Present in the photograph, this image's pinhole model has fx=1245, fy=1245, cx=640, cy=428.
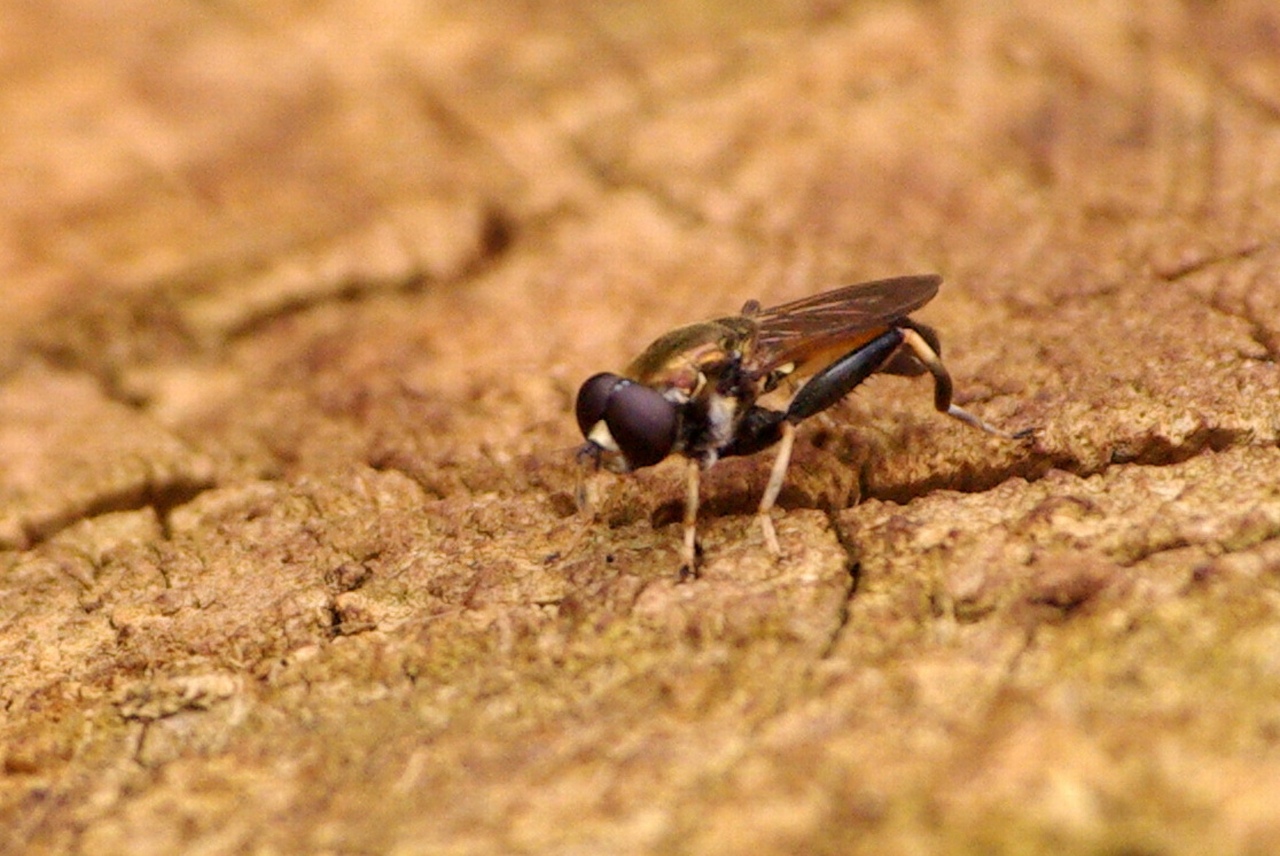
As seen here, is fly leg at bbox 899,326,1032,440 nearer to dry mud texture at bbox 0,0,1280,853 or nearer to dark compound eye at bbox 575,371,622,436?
dry mud texture at bbox 0,0,1280,853

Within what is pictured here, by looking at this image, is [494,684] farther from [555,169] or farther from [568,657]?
[555,169]

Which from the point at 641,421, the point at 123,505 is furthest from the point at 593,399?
the point at 123,505

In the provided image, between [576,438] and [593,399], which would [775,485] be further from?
[576,438]

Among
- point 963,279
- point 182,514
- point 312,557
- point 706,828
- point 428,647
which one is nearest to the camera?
point 706,828

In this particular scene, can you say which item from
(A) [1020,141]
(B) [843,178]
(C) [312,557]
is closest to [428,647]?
(C) [312,557]

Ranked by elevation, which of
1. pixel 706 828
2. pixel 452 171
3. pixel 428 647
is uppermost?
pixel 452 171

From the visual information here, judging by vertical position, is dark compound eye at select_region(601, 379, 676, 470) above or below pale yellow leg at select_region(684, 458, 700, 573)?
above

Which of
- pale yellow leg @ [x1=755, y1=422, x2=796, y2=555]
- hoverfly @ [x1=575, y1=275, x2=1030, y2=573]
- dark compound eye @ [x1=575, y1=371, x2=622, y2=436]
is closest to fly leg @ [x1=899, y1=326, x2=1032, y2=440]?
hoverfly @ [x1=575, y1=275, x2=1030, y2=573]
